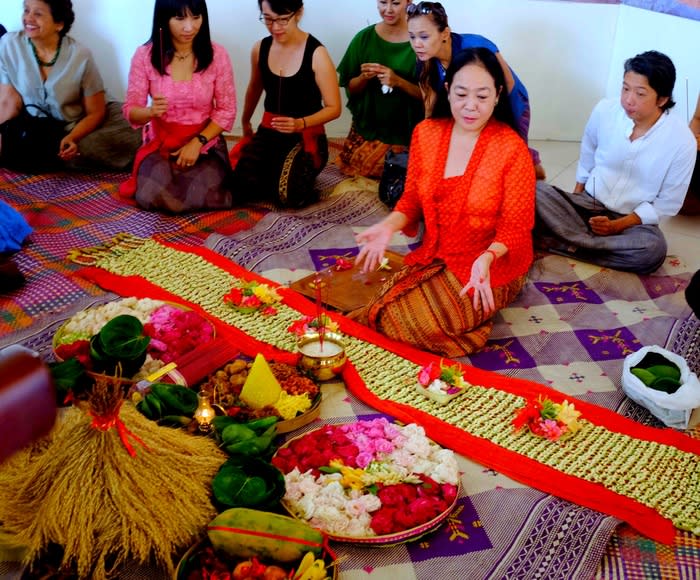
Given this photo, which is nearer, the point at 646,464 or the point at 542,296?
the point at 646,464

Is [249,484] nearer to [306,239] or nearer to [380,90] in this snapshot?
[306,239]

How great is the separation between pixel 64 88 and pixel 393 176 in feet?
6.75

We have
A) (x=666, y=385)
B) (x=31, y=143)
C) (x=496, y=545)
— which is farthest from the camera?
(x=31, y=143)

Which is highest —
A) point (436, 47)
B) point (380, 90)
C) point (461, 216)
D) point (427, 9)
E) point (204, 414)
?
point (427, 9)

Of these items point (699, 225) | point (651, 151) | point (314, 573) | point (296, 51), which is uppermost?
point (296, 51)

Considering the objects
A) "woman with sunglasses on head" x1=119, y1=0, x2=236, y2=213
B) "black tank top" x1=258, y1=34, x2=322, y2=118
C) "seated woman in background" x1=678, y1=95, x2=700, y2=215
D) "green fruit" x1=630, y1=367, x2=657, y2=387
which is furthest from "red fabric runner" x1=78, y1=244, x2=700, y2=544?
"seated woman in background" x1=678, y1=95, x2=700, y2=215

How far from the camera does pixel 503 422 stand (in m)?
2.59

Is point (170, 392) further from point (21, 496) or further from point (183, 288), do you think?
point (183, 288)

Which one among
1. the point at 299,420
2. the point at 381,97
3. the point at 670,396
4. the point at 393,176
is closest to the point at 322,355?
the point at 299,420

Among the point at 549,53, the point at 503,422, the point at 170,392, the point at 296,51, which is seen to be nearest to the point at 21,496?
the point at 170,392

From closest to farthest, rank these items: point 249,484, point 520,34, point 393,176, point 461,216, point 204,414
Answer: point 249,484
point 204,414
point 461,216
point 393,176
point 520,34

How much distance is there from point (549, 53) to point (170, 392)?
4.15 m

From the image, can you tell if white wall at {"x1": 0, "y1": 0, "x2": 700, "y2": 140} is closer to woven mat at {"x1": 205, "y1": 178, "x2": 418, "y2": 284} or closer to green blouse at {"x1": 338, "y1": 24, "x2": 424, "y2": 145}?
green blouse at {"x1": 338, "y1": 24, "x2": 424, "y2": 145}

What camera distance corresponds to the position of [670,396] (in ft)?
8.36
